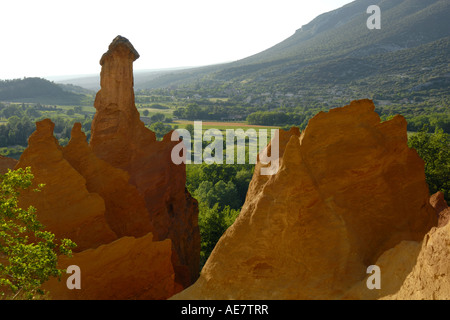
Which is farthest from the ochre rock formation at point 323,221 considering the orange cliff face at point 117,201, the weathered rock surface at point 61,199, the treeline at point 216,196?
the treeline at point 216,196

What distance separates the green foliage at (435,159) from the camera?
35.6 m

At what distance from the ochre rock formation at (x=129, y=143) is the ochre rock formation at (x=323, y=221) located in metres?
9.05

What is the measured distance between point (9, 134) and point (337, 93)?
5579 inches

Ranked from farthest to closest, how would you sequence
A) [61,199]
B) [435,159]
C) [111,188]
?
[435,159]
[111,188]
[61,199]

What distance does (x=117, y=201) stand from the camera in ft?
64.5

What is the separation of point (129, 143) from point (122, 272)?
30.7 ft

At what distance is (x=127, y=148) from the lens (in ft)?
74.4

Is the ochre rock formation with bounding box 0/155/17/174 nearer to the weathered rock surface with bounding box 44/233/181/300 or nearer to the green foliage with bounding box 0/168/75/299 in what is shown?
the green foliage with bounding box 0/168/75/299

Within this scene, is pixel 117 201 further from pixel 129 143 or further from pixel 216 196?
pixel 216 196

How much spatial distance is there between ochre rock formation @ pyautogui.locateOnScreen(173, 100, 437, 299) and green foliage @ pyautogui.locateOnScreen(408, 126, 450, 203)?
916 inches

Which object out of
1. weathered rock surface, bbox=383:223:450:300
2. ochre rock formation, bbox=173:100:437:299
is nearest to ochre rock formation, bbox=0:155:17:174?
ochre rock formation, bbox=173:100:437:299

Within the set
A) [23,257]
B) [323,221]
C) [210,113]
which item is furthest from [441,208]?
[210,113]

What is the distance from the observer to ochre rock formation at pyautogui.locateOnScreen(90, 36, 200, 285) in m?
22.1

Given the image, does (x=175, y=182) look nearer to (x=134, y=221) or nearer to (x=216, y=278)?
(x=134, y=221)
